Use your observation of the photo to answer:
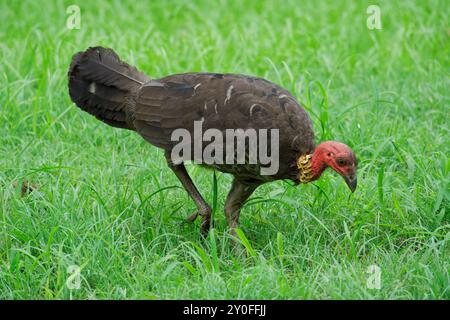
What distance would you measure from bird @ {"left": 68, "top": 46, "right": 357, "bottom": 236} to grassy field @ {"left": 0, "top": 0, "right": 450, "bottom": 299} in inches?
11.3

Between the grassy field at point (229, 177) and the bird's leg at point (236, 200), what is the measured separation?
0.13 m

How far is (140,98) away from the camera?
5602 mm

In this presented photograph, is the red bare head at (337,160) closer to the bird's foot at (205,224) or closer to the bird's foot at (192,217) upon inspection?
the bird's foot at (205,224)

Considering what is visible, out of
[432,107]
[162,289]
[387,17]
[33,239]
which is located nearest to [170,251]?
[162,289]

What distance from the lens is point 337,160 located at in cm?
508

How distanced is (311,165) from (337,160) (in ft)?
0.54

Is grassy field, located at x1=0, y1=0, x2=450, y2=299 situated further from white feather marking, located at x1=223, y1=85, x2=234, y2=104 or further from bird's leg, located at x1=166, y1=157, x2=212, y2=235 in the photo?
white feather marking, located at x1=223, y1=85, x2=234, y2=104

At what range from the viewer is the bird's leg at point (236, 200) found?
5488mm

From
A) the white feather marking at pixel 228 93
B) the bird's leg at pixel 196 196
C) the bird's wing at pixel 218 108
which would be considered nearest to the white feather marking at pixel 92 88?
the bird's wing at pixel 218 108

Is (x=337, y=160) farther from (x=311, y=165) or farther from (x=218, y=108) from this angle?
(x=218, y=108)

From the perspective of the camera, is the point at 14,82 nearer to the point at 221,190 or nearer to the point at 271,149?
the point at 221,190

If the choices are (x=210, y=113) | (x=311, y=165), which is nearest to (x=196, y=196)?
(x=210, y=113)

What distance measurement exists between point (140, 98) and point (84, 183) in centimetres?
71

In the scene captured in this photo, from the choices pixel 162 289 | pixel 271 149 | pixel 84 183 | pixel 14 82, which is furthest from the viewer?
pixel 14 82
